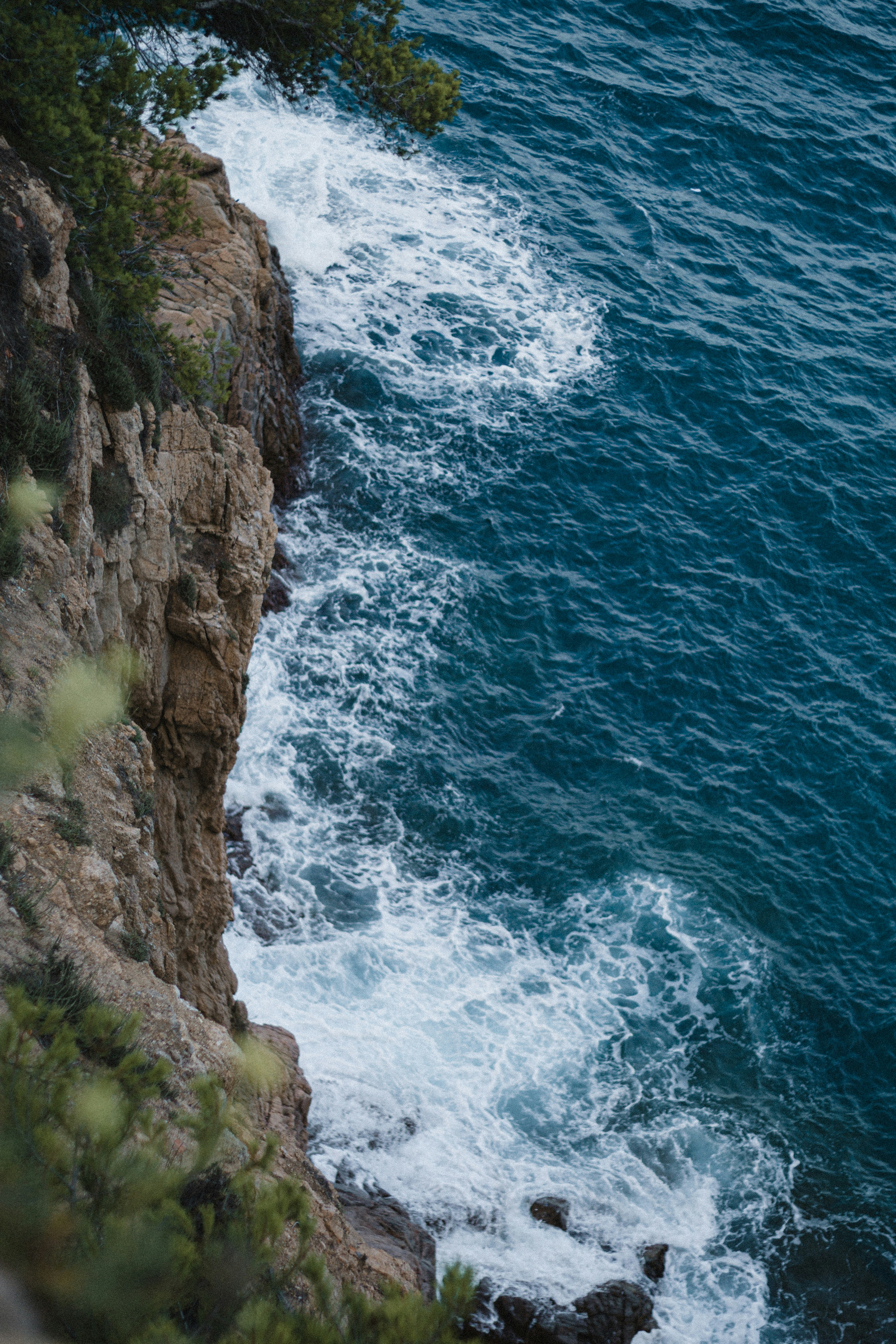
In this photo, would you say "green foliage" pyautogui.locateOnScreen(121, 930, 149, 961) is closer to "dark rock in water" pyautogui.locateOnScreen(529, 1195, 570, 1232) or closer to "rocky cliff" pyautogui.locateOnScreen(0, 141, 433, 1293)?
"rocky cliff" pyautogui.locateOnScreen(0, 141, 433, 1293)

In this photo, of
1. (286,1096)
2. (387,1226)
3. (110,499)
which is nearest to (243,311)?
(110,499)

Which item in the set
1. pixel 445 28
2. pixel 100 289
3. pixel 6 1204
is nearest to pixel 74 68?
pixel 100 289

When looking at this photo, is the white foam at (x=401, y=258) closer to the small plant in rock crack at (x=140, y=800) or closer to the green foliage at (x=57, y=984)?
the small plant in rock crack at (x=140, y=800)

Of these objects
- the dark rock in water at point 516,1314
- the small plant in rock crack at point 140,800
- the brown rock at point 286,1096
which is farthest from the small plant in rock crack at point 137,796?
the dark rock in water at point 516,1314

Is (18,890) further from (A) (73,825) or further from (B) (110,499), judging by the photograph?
(B) (110,499)

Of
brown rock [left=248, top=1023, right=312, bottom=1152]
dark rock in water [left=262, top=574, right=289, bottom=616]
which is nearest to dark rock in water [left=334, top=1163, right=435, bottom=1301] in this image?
brown rock [left=248, top=1023, right=312, bottom=1152]
